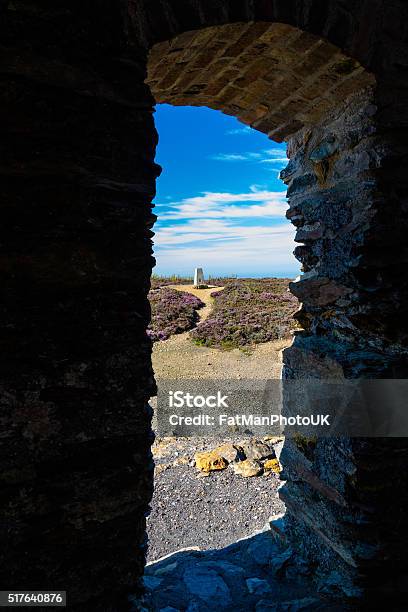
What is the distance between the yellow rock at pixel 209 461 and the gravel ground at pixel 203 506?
0.08m

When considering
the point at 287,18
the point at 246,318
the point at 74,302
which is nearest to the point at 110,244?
the point at 74,302

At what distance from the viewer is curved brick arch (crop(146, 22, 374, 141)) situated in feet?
6.82

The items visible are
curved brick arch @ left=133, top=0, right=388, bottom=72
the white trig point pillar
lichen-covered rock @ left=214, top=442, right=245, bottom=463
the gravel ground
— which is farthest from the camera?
the white trig point pillar

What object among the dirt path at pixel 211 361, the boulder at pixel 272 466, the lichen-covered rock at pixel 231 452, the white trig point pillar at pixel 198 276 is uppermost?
the white trig point pillar at pixel 198 276

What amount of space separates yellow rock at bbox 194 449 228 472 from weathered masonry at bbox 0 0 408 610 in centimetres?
302

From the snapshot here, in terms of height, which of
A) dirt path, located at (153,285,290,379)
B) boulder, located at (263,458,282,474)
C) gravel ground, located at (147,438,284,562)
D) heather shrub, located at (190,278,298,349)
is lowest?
gravel ground, located at (147,438,284,562)

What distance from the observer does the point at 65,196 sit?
1651 millimetres

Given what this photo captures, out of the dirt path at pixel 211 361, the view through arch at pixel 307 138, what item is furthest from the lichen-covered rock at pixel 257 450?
the dirt path at pixel 211 361

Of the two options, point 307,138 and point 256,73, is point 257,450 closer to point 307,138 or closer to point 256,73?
point 307,138

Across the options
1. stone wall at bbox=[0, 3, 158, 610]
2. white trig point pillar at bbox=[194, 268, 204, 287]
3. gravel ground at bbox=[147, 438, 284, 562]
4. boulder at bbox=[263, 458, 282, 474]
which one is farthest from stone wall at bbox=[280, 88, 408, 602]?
white trig point pillar at bbox=[194, 268, 204, 287]

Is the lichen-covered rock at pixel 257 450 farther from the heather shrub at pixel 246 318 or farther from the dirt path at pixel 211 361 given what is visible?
the heather shrub at pixel 246 318

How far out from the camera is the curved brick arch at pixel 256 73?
6.82ft

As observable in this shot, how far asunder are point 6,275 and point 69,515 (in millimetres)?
965

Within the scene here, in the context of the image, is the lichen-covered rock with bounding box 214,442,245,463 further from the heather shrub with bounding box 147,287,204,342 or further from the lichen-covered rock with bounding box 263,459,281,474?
the heather shrub with bounding box 147,287,204,342
